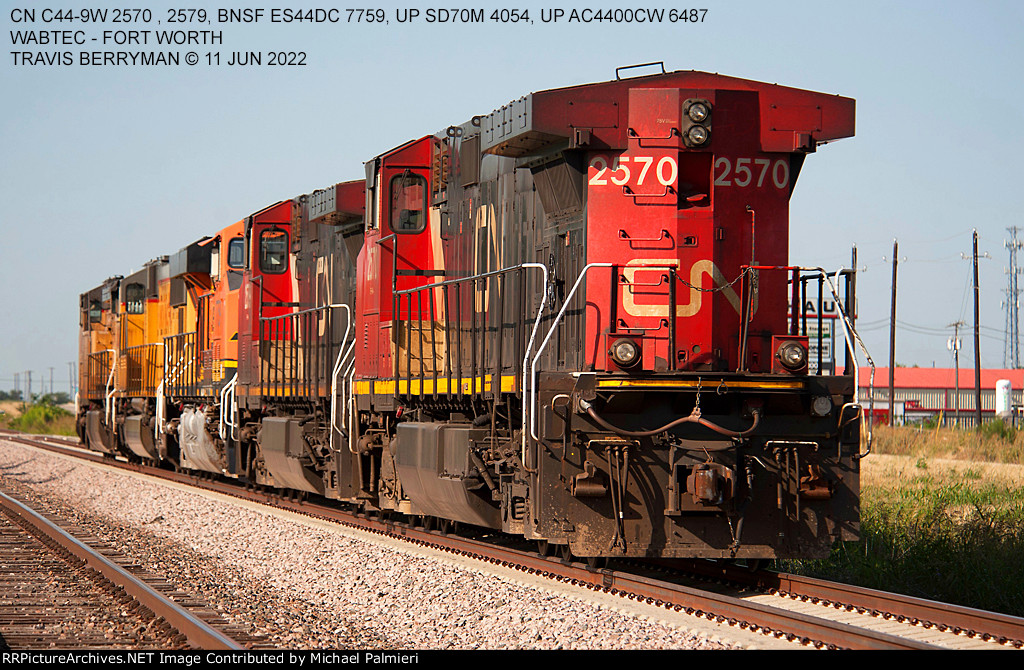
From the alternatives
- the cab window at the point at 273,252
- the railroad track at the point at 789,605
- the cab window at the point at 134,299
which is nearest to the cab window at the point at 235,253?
the cab window at the point at 273,252

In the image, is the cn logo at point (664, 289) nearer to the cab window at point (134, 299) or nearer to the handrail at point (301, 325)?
the handrail at point (301, 325)

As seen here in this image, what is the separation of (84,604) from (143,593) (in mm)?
456

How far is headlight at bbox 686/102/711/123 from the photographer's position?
340 inches

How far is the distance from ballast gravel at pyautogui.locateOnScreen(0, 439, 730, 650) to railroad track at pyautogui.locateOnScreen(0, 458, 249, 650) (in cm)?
35

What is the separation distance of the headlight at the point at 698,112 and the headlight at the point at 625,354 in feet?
6.04

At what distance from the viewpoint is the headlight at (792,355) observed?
841 cm

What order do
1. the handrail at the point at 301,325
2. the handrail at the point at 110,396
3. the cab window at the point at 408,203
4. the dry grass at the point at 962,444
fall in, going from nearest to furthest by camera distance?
the cab window at the point at 408,203, the handrail at the point at 301,325, the handrail at the point at 110,396, the dry grass at the point at 962,444

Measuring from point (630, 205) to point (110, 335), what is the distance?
23005mm

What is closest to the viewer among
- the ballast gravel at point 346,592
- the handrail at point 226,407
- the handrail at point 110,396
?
the ballast gravel at point 346,592

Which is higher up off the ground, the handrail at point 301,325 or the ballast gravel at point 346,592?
the handrail at point 301,325

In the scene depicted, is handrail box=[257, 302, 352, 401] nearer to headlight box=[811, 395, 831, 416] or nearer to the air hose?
the air hose

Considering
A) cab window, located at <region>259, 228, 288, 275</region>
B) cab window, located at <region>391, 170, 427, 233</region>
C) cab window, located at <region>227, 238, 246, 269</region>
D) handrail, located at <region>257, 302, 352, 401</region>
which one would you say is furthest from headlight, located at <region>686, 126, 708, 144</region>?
cab window, located at <region>227, 238, 246, 269</region>

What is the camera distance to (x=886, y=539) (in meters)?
10.5

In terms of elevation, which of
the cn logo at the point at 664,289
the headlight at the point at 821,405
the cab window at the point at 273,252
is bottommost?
the headlight at the point at 821,405
